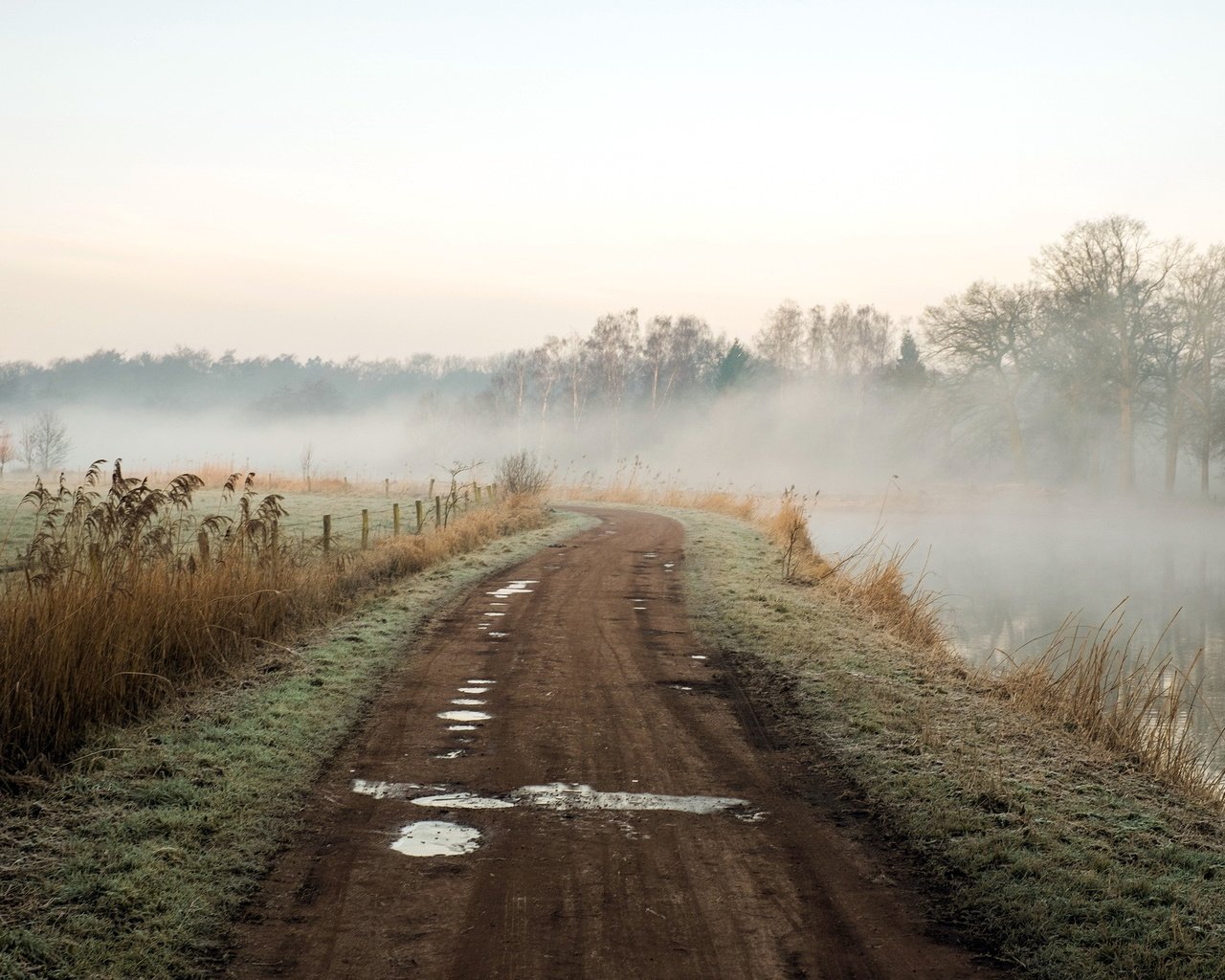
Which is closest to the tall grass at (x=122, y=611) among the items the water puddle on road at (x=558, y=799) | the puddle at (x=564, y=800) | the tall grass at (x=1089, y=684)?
the water puddle on road at (x=558, y=799)

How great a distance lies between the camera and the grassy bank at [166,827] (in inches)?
154

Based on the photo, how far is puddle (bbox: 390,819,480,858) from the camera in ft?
16.4

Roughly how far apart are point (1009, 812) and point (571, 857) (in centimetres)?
247

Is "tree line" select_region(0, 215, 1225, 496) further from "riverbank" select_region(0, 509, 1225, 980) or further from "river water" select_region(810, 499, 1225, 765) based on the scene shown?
"riverbank" select_region(0, 509, 1225, 980)

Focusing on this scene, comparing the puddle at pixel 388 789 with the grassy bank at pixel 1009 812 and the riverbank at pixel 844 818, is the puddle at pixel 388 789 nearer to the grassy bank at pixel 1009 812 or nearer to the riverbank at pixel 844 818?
the riverbank at pixel 844 818

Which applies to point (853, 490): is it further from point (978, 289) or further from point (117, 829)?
point (117, 829)

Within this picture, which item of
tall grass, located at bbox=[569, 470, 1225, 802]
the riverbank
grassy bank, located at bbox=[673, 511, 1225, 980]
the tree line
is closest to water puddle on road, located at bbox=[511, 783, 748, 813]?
the riverbank

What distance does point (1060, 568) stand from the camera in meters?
29.2

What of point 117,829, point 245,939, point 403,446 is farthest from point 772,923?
point 403,446

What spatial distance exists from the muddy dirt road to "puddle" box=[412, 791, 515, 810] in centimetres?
2

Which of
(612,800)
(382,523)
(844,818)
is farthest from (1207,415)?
(612,800)

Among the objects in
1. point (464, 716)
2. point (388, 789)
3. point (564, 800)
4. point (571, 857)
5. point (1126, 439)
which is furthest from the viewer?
Answer: point (1126, 439)

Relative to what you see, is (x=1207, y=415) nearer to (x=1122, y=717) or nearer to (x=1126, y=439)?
(x=1126, y=439)

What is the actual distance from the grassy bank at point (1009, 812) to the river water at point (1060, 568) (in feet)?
5.44
